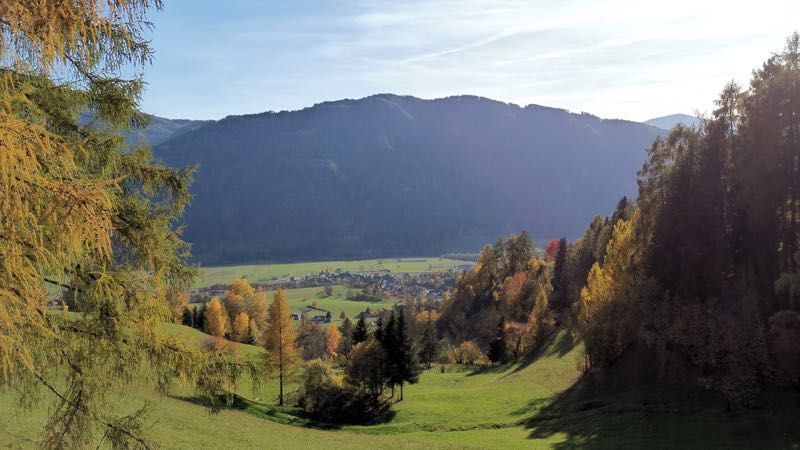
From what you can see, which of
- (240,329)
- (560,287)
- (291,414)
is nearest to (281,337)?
(291,414)

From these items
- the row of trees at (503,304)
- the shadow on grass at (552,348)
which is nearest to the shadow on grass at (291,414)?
the shadow on grass at (552,348)

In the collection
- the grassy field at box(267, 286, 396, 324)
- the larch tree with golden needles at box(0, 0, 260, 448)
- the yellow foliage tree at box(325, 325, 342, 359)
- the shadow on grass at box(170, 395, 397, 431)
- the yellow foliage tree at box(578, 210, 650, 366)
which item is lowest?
the grassy field at box(267, 286, 396, 324)

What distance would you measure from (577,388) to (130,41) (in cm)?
4291

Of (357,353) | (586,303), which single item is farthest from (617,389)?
(357,353)

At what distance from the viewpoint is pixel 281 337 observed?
5162cm

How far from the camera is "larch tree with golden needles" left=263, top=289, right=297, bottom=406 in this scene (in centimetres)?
5131

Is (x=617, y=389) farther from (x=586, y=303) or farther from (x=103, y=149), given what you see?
(x=103, y=149)

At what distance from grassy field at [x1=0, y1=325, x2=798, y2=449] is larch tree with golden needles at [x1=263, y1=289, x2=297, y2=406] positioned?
4.20m

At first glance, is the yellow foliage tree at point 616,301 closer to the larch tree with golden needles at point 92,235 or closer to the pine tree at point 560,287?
the pine tree at point 560,287

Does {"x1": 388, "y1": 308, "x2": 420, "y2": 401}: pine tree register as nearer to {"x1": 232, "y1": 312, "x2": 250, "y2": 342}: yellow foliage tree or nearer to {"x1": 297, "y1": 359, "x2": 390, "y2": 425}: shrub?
{"x1": 297, "y1": 359, "x2": 390, "y2": 425}: shrub

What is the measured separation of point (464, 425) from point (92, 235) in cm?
3793

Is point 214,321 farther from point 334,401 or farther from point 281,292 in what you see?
point 334,401

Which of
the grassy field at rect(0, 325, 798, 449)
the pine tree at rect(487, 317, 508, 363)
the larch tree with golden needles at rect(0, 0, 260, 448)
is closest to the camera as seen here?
the larch tree with golden needles at rect(0, 0, 260, 448)

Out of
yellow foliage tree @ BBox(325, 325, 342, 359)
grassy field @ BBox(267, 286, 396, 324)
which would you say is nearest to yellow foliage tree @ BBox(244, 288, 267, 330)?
yellow foliage tree @ BBox(325, 325, 342, 359)
